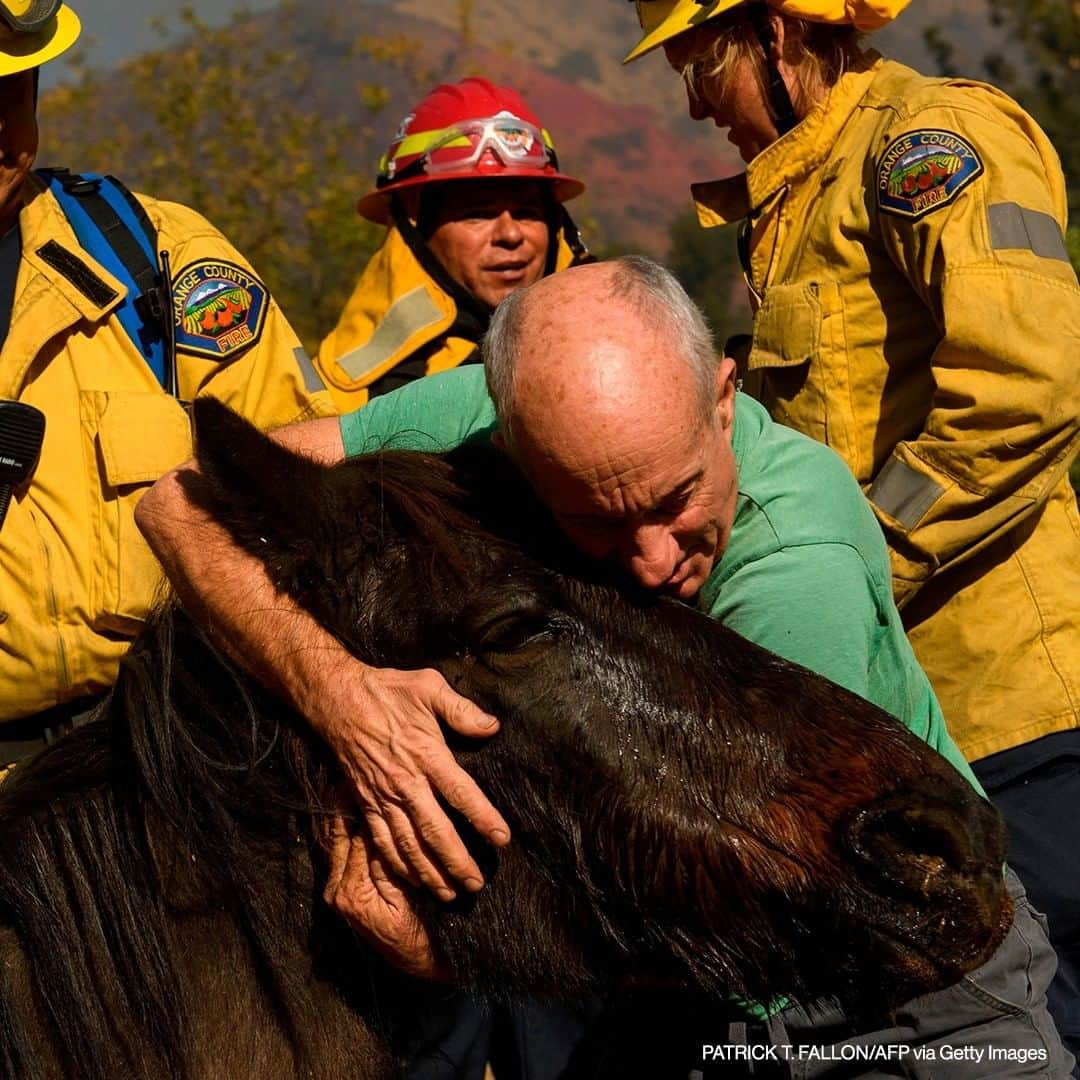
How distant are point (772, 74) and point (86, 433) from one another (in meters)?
1.98

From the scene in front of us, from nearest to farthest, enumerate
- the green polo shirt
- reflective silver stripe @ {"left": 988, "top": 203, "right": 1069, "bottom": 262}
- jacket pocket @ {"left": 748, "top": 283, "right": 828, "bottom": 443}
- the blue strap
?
the green polo shirt → reflective silver stripe @ {"left": 988, "top": 203, "right": 1069, "bottom": 262} → the blue strap → jacket pocket @ {"left": 748, "top": 283, "right": 828, "bottom": 443}

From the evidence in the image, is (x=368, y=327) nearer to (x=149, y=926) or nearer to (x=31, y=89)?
(x=31, y=89)

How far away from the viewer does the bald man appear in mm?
2533

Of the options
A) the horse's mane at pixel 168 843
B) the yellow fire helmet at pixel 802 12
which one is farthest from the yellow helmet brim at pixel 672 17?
the horse's mane at pixel 168 843

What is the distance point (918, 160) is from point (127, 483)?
6.51ft

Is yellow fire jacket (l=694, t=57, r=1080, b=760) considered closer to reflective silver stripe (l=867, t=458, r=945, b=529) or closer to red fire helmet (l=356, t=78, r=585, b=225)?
reflective silver stripe (l=867, t=458, r=945, b=529)

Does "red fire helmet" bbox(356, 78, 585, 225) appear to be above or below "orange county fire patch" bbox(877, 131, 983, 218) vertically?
below

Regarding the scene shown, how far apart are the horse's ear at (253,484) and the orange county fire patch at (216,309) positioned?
3.73 ft

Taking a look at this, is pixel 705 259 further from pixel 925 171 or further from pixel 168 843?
pixel 168 843

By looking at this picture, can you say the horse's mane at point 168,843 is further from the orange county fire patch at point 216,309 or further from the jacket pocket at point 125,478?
the orange county fire patch at point 216,309

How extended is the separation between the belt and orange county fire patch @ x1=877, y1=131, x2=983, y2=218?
2.17 metres

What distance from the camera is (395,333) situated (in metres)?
5.54

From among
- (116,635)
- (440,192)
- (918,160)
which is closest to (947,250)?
(918,160)

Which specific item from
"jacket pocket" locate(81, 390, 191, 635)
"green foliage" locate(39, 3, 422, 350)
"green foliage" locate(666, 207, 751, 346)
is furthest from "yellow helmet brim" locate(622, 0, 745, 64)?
"green foliage" locate(666, 207, 751, 346)
